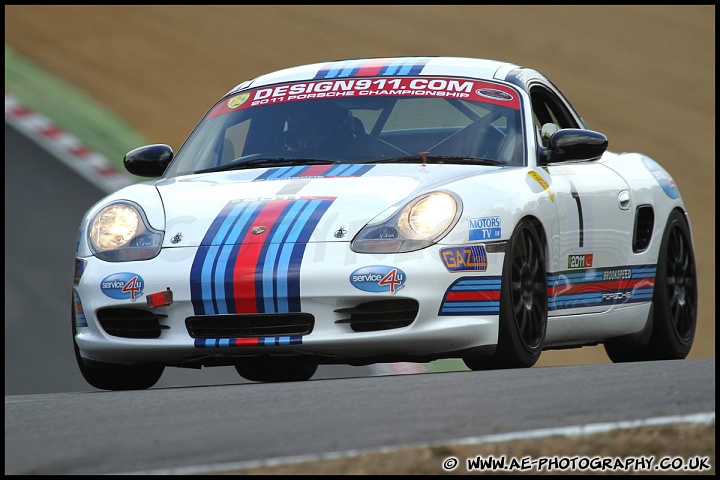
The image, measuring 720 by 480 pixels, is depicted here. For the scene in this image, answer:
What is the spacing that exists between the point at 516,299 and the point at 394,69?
5.61 feet

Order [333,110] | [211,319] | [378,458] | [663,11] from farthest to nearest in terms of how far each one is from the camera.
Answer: [663,11] → [333,110] → [211,319] → [378,458]

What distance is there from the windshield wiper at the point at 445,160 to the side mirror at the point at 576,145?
1.12 ft

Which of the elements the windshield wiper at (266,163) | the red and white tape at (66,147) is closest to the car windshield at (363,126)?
the windshield wiper at (266,163)

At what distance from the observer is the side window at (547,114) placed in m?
7.58

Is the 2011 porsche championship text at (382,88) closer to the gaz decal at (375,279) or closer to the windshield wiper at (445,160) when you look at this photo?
the windshield wiper at (445,160)

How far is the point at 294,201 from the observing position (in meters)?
6.18

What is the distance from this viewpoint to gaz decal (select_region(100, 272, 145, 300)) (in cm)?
606

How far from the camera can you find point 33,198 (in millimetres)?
11953

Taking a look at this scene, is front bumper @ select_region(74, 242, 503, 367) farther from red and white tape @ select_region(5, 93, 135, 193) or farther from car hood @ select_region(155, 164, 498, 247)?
red and white tape @ select_region(5, 93, 135, 193)

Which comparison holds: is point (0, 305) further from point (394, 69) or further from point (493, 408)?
point (493, 408)

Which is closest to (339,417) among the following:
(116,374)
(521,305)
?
(521,305)

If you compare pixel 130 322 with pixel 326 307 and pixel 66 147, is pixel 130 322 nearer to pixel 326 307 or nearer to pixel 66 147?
pixel 326 307

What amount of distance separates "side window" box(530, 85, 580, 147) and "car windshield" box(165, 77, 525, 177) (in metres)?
0.29

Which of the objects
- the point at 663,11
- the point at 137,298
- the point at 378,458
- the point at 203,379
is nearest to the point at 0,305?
the point at 203,379
